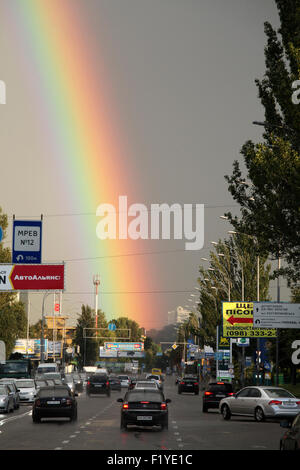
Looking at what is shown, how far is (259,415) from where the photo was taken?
3497 cm

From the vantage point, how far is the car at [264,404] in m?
34.2

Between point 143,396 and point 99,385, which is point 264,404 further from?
point 99,385

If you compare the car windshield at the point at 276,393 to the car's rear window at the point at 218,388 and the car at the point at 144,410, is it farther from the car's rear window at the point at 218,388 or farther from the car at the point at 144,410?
the car's rear window at the point at 218,388

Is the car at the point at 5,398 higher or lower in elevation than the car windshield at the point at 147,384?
lower

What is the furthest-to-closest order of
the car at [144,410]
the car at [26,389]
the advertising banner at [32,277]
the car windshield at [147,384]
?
the advertising banner at [32,277], the car at [26,389], the car windshield at [147,384], the car at [144,410]

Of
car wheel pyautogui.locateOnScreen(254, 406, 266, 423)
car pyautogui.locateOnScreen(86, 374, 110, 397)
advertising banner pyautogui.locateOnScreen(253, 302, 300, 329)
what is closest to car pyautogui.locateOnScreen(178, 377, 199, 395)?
car pyautogui.locateOnScreen(86, 374, 110, 397)

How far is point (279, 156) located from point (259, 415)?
10867mm

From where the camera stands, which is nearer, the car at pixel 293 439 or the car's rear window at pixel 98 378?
the car at pixel 293 439

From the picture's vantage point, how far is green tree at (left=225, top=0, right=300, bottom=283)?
3198cm

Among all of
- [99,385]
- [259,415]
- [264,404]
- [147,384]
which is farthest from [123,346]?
[264,404]

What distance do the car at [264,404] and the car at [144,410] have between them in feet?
21.2

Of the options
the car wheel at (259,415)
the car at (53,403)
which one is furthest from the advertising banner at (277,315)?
the car at (53,403)

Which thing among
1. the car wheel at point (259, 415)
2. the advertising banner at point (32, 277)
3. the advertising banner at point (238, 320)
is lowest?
the car wheel at point (259, 415)
